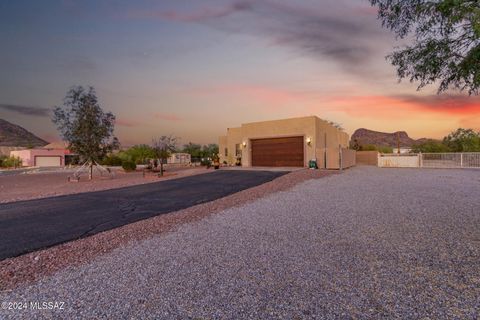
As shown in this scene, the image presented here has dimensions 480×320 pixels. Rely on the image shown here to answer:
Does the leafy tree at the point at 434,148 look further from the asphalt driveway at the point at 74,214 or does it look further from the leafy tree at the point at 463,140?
the asphalt driveway at the point at 74,214

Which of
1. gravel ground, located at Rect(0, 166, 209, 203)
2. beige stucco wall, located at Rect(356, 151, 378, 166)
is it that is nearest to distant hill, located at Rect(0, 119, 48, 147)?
gravel ground, located at Rect(0, 166, 209, 203)

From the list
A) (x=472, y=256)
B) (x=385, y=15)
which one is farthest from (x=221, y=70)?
(x=472, y=256)

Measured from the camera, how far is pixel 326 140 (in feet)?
91.7

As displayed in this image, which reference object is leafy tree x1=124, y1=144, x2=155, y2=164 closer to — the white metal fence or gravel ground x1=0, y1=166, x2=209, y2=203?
gravel ground x1=0, y1=166, x2=209, y2=203

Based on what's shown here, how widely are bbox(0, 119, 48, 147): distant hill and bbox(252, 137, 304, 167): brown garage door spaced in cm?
9917

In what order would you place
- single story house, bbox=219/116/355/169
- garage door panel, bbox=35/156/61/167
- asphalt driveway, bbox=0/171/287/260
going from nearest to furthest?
asphalt driveway, bbox=0/171/287/260, single story house, bbox=219/116/355/169, garage door panel, bbox=35/156/61/167

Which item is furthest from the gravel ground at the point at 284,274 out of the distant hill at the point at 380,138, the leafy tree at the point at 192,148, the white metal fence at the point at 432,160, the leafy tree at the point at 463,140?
the distant hill at the point at 380,138

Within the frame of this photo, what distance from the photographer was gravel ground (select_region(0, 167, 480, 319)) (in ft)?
9.36

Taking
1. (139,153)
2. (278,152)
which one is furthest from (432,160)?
(139,153)

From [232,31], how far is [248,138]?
1445 centimetres

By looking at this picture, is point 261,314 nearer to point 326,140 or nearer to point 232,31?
point 232,31

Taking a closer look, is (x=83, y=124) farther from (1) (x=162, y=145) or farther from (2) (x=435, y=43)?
(2) (x=435, y=43)

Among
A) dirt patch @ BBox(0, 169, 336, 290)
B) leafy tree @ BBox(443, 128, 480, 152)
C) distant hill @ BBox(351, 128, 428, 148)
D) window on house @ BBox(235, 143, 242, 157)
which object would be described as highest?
distant hill @ BBox(351, 128, 428, 148)

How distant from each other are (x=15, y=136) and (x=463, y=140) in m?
143
